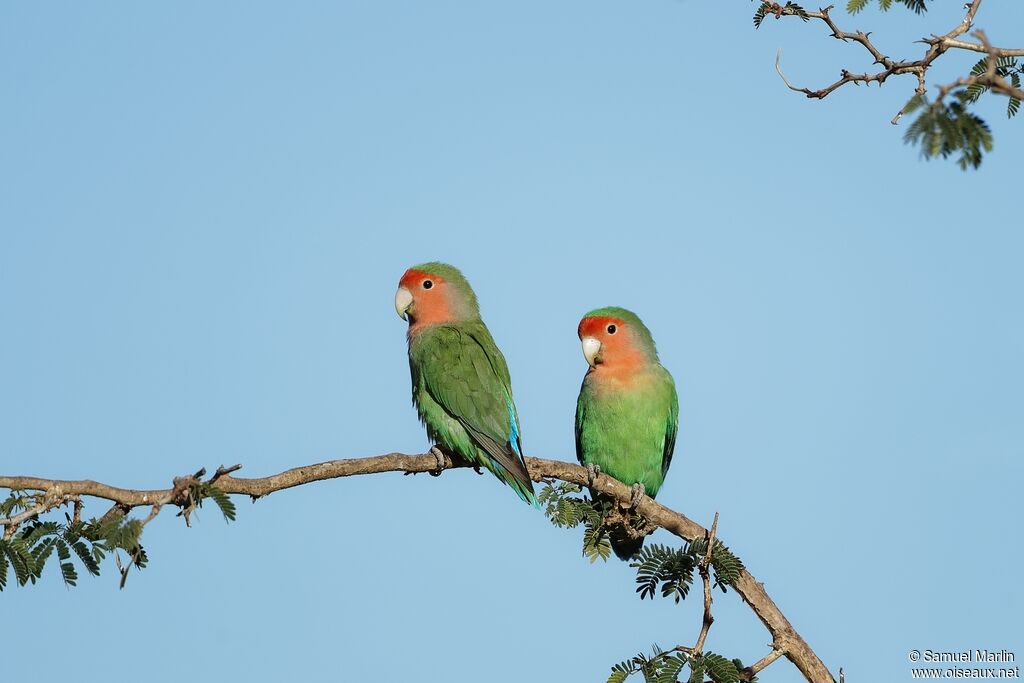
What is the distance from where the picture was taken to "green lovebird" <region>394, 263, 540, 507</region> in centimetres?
800

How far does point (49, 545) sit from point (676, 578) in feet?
11.0

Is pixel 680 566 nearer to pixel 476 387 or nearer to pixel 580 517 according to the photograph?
pixel 580 517

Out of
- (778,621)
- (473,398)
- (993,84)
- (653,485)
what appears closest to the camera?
(993,84)

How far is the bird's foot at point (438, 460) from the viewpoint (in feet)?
24.8

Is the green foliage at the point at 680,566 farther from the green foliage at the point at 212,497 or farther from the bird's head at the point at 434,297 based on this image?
the bird's head at the point at 434,297

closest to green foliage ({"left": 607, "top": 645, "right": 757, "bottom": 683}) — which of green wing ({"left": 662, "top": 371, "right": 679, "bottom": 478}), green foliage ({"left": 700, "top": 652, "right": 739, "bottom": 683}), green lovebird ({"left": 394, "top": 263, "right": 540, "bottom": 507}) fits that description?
green foliage ({"left": 700, "top": 652, "right": 739, "bottom": 683})

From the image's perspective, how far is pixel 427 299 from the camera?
9188 millimetres

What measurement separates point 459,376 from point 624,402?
4.79 feet

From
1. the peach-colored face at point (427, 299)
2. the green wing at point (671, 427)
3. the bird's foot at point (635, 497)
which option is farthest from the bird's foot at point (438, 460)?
the green wing at point (671, 427)

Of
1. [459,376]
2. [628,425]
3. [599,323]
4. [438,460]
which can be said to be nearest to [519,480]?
[438,460]

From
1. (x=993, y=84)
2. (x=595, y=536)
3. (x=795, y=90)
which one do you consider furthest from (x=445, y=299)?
(x=993, y=84)

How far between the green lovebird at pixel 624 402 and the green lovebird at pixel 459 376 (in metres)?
0.80

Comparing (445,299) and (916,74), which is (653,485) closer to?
(445,299)

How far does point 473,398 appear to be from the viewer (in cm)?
820
